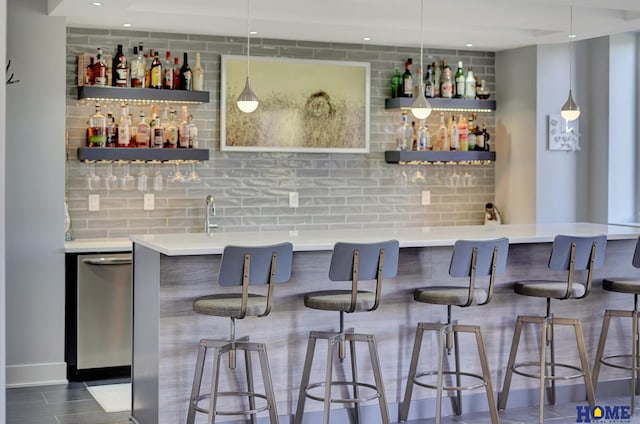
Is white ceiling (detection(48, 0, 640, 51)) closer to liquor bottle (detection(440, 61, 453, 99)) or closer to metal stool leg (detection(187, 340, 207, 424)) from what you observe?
liquor bottle (detection(440, 61, 453, 99))

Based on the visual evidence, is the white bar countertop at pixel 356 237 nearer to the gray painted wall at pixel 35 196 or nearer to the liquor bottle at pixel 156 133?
the gray painted wall at pixel 35 196

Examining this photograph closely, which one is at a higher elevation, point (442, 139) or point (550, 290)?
point (442, 139)

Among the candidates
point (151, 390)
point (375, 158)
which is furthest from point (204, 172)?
point (151, 390)

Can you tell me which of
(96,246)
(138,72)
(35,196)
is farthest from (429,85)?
(35,196)

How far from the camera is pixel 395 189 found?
7.57 m

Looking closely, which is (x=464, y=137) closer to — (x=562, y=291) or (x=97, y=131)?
(x=562, y=291)

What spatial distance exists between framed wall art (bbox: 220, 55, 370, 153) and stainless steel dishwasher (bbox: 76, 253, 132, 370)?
139 cm

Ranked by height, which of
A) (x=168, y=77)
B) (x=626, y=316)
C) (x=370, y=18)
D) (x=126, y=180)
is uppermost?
(x=370, y=18)

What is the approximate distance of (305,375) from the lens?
478 cm

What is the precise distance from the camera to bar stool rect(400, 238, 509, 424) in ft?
15.7

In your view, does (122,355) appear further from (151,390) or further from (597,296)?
(597,296)

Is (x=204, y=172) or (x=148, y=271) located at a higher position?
(x=204, y=172)

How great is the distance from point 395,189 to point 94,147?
245 cm

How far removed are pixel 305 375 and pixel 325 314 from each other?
35 centimetres
